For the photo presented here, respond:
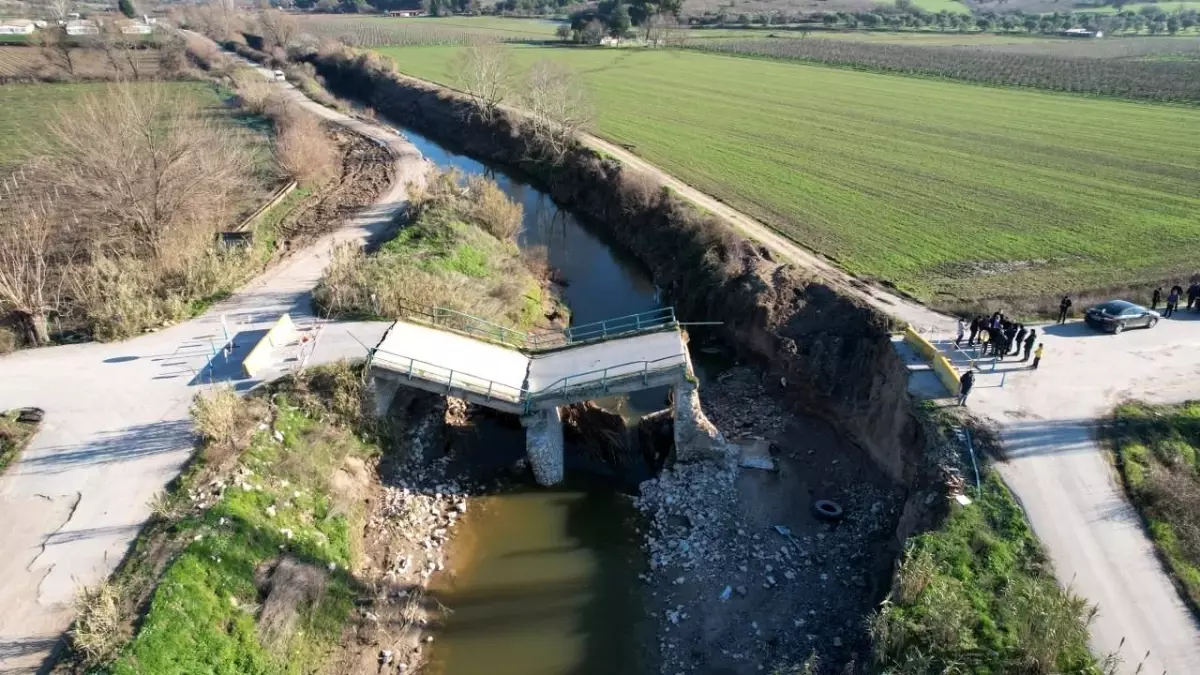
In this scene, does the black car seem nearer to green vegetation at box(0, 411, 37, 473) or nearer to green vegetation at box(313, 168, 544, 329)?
green vegetation at box(313, 168, 544, 329)

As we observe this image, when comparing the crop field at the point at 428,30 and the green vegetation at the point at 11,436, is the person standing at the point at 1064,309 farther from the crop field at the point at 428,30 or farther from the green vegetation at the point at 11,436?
the crop field at the point at 428,30

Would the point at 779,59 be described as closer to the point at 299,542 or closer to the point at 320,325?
the point at 320,325

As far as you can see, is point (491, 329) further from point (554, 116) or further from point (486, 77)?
point (486, 77)

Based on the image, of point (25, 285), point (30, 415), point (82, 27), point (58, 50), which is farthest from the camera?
point (82, 27)

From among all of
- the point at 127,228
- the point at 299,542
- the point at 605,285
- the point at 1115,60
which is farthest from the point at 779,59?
the point at 299,542

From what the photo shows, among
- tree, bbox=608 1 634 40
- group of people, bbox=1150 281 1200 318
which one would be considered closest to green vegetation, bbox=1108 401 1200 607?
group of people, bbox=1150 281 1200 318

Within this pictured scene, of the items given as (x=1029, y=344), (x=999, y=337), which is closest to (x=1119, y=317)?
(x=1029, y=344)
